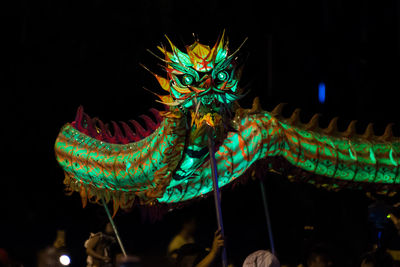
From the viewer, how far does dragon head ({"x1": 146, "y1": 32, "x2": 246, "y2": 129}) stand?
2.93 metres

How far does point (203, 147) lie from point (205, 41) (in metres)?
2.08

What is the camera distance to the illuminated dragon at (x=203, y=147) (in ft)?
9.79

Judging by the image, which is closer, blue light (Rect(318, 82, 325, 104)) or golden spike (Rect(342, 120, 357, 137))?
golden spike (Rect(342, 120, 357, 137))

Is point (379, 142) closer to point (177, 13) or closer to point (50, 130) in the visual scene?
point (177, 13)

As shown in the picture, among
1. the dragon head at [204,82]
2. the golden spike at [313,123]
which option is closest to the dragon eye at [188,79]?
the dragon head at [204,82]

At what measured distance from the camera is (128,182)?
3.52m

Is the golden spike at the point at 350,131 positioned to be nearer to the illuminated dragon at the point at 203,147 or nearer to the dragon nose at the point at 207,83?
the illuminated dragon at the point at 203,147

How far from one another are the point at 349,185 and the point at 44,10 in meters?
3.15

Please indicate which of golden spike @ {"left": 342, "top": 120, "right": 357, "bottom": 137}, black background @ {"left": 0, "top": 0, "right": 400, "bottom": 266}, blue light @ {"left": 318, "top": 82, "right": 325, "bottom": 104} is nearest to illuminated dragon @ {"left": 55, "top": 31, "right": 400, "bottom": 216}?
golden spike @ {"left": 342, "top": 120, "right": 357, "bottom": 137}

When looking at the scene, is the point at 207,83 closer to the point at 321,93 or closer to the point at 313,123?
the point at 313,123

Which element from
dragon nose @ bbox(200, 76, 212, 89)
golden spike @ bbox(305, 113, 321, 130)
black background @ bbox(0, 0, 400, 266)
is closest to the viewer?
Result: dragon nose @ bbox(200, 76, 212, 89)

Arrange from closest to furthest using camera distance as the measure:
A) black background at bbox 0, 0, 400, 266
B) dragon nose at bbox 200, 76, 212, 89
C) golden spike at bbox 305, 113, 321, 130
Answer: dragon nose at bbox 200, 76, 212, 89 < golden spike at bbox 305, 113, 321, 130 < black background at bbox 0, 0, 400, 266

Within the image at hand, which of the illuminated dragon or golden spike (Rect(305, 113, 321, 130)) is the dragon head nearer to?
the illuminated dragon

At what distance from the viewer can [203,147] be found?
314 centimetres
